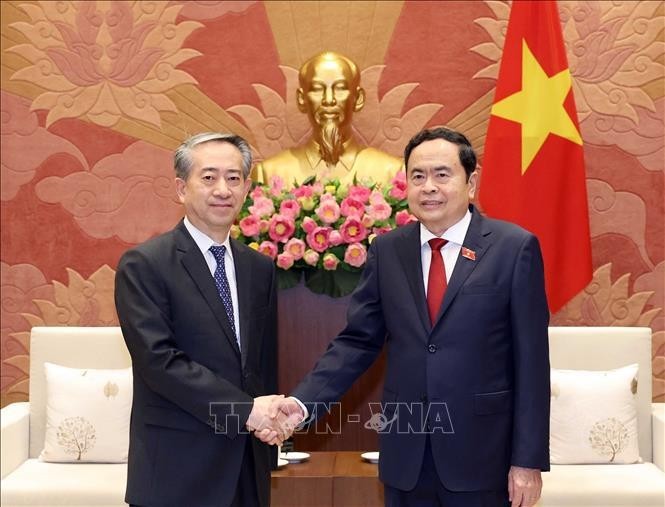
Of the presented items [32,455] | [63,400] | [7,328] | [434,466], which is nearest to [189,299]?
[434,466]

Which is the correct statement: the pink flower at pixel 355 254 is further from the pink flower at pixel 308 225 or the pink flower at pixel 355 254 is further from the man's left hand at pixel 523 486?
the man's left hand at pixel 523 486

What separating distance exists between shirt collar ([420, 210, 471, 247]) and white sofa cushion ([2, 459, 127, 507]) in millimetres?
1551

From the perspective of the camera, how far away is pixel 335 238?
3.39 m

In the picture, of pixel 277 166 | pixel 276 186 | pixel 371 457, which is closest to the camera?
pixel 371 457

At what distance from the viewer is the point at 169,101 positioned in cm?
434

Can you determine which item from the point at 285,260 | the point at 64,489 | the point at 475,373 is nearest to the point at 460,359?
the point at 475,373

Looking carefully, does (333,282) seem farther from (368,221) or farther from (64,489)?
(64,489)

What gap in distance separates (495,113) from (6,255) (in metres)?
2.46

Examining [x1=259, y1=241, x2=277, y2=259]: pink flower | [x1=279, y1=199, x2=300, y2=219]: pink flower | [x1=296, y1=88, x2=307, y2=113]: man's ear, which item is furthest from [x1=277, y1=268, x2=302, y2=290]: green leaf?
[x1=296, y1=88, x2=307, y2=113]: man's ear

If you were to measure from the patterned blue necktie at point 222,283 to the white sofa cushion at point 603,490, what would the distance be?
148cm

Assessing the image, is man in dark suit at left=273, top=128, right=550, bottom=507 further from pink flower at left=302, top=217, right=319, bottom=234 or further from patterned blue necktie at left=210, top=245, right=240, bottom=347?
pink flower at left=302, top=217, right=319, bottom=234

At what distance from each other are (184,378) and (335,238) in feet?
4.27

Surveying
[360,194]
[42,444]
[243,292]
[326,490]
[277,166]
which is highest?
[277,166]

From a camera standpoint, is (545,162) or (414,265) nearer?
(414,265)
